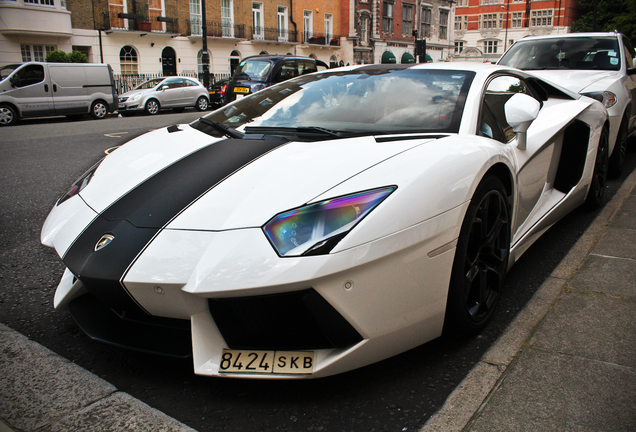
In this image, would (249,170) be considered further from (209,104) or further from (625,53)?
(209,104)

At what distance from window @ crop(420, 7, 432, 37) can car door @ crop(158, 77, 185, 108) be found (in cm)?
3582

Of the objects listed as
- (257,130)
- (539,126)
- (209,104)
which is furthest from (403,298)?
(209,104)

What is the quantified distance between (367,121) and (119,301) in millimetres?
1378

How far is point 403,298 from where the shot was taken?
72.7 inches

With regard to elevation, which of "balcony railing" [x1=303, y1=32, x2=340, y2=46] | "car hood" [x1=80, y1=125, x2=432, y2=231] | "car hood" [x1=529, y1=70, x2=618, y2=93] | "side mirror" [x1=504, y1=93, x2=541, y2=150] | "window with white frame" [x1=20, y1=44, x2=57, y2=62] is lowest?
"car hood" [x1=80, y1=125, x2=432, y2=231]

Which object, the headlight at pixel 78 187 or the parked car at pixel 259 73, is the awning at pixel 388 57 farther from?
the headlight at pixel 78 187

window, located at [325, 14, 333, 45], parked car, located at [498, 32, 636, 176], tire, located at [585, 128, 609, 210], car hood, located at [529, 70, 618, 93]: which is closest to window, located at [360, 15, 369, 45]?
window, located at [325, 14, 333, 45]

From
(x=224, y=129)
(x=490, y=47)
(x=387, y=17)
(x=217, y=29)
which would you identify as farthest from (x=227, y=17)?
(x=490, y=47)

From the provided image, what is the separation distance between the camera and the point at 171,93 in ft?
61.8

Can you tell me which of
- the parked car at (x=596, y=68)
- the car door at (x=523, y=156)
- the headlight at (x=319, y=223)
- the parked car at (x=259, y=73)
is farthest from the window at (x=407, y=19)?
the headlight at (x=319, y=223)

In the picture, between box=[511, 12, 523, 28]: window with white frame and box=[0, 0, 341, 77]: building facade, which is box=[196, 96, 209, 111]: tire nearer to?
box=[0, 0, 341, 77]: building facade

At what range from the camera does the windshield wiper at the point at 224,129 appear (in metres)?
2.59

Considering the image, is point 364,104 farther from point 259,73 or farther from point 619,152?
point 259,73

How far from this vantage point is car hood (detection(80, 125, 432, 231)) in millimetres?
1872
